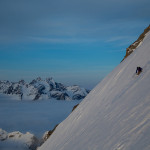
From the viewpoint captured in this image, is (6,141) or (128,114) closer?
(128,114)

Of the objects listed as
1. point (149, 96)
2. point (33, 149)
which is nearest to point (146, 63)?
point (149, 96)

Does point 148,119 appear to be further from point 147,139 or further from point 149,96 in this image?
point 149,96

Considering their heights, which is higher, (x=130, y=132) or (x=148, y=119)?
(x=148, y=119)

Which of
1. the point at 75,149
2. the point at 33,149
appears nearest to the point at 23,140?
the point at 33,149

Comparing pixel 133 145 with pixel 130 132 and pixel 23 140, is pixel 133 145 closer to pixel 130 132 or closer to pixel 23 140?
pixel 130 132

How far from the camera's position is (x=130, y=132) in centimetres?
520

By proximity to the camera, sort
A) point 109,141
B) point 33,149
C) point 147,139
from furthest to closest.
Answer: point 33,149, point 109,141, point 147,139

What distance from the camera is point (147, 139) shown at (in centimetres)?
435

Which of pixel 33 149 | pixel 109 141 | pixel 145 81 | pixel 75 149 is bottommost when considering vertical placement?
pixel 33 149

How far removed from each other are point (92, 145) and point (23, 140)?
2773 inches

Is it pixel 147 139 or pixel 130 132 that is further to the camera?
pixel 130 132

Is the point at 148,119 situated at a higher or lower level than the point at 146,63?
lower

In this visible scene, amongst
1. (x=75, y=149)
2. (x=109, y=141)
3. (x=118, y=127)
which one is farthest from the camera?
(x=75, y=149)

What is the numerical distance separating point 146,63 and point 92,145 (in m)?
6.34
